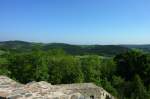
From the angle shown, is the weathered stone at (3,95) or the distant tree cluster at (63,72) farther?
the distant tree cluster at (63,72)

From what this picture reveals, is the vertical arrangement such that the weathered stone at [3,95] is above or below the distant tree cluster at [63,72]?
above

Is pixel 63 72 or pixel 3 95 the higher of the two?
pixel 3 95

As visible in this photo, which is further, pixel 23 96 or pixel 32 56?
pixel 32 56

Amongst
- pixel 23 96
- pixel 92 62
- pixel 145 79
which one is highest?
pixel 23 96

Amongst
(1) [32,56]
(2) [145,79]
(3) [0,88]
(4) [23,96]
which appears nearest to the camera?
(4) [23,96]

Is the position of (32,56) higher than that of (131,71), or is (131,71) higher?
(32,56)

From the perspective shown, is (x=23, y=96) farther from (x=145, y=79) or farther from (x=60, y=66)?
(x=145, y=79)

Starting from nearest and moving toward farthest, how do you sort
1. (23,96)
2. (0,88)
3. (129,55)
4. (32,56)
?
1. (23,96)
2. (0,88)
3. (32,56)
4. (129,55)

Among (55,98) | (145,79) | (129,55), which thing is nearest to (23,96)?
(55,98)

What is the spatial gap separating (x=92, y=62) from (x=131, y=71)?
9509 millimetres

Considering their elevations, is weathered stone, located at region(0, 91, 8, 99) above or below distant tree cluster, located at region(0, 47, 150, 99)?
above

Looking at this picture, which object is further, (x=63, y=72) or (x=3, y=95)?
(x=63, y=72)

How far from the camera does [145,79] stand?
44094 millimetres

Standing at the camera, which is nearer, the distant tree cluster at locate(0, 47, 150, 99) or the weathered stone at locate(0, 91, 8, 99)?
the weathered stone at locate(0, 91, 8, 99)
